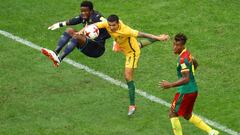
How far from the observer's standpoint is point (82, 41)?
47.4 ft

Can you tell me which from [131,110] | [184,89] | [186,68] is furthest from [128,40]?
[186,68]

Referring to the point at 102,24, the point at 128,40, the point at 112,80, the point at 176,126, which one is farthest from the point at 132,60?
the point at 176,126

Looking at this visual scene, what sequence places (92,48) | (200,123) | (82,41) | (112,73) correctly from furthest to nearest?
(112,73) → (92,48) → (82,41) → (200,123)

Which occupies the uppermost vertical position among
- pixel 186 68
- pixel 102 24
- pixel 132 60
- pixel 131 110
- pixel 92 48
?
pixel 186 68

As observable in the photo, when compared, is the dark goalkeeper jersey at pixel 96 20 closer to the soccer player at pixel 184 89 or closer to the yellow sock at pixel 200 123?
the soccer player at pixel 184 89

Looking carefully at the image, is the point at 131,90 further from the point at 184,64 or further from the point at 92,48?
the point at 184,64

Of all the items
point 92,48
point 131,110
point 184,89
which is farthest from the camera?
point 92,48

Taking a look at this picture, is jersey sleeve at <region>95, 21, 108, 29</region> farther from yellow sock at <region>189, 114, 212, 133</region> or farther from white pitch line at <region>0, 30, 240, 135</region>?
yellow sock at <region>189, 114, 212, 133</region>

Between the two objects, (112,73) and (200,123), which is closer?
(200,123)

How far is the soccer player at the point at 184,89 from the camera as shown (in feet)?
38.9

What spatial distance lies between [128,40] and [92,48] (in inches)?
44.4

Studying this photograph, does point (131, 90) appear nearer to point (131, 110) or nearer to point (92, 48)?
point (131, 110)

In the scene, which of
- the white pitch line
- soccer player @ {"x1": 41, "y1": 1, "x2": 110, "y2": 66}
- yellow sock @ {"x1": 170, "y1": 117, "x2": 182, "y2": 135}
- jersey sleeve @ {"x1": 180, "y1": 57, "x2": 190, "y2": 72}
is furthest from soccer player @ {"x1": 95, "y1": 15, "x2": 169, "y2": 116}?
yellow sock @ {"x1": 170, "y1": 117, "x2": 182, "y2": 135}

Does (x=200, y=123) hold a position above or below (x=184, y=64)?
below
